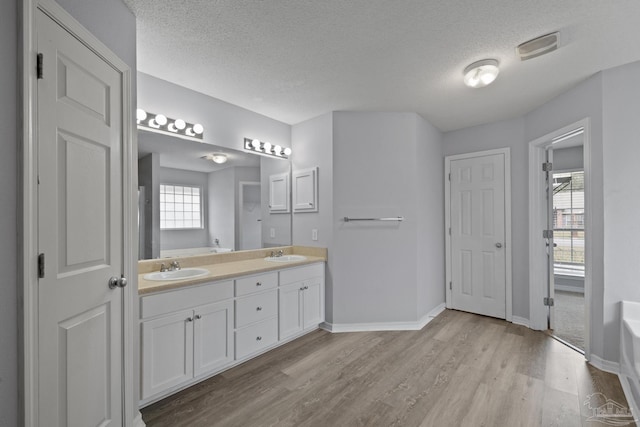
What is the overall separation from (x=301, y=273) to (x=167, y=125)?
1.83 meters

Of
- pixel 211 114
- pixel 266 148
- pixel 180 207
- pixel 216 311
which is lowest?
pixel 216 311

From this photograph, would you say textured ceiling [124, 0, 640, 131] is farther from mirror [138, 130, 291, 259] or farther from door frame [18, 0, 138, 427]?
door frame [18, 0, 138, 427]

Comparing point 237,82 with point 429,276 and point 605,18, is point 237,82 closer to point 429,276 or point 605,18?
point 605,18

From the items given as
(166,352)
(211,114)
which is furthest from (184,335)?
(211,114)

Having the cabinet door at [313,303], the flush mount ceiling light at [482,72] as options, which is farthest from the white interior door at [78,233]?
the flush mount ceiling light at [482,72]

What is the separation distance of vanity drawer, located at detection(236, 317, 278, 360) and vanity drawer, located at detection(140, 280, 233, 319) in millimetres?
379

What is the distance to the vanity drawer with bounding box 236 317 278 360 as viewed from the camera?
7.65 ft

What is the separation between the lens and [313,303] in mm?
3031

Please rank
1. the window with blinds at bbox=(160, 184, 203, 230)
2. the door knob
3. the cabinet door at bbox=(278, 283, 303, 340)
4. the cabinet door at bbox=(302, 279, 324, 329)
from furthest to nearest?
the cabinet door at bbox=(302, 279, 324, 329) → the cabinet door at bbox=(278, 283, 303, 340) → the window with blinds at bbox=(160, 184, 203, 230) → the door knob

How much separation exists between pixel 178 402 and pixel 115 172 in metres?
1.55

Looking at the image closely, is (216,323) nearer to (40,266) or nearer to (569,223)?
(40,266)

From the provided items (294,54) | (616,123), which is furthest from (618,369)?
(294,54)

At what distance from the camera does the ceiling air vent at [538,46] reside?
5.99 feet

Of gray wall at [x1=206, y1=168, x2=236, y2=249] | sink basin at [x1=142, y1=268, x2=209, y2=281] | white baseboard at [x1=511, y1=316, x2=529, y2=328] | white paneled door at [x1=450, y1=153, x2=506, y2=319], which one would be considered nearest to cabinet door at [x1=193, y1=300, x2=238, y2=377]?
sink basin at [x1=142, y1=268, x2=209, y2=281]
